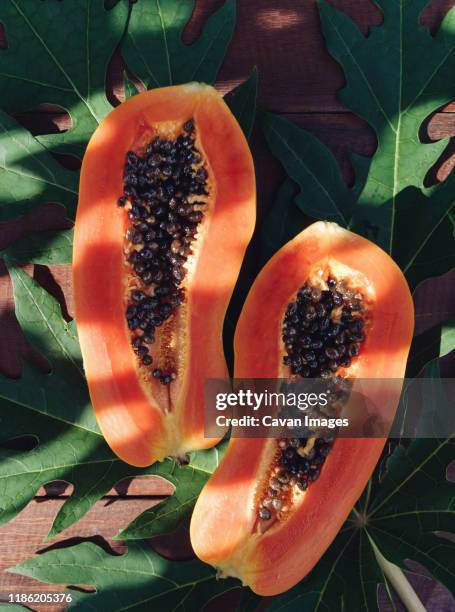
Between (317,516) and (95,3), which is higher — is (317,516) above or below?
below

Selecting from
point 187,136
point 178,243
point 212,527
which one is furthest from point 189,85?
point 212,527

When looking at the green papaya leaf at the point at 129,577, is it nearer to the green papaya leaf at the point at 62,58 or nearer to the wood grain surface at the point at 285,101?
the wood grain surface at the point at 285,101

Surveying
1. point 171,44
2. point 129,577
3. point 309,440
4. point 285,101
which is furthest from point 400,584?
point 171,44

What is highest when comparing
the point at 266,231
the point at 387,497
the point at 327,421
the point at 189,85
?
the point at 189,85

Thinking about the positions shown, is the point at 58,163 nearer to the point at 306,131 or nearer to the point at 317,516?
the point at 306,131

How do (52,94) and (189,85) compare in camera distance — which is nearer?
(189,85)

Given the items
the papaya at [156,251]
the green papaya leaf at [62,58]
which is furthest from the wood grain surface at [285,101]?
the papaya at [156,251]
